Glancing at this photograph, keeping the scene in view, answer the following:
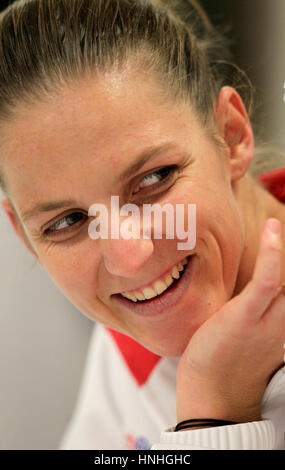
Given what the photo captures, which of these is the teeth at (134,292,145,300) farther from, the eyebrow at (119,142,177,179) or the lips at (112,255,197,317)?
the eyebrow at (119,142,177,179)

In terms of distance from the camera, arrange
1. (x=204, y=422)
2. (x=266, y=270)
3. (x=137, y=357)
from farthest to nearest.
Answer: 1. (x=137, y=357)
2. (x=204, y=422)
3. (x=266, y=270)

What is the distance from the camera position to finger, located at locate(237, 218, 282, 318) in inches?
17.6

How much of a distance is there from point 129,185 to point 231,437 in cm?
24

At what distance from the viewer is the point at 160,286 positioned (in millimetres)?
589

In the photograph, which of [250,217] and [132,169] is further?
[250,217]

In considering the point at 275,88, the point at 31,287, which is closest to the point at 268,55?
the point at 275,88

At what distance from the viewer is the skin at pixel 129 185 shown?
1.72 ft

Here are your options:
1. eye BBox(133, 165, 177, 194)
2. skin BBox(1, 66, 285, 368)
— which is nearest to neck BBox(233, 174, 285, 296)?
skin BBox(1, 66, 285, 368)

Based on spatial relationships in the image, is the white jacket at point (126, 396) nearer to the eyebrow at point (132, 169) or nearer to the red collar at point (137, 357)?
the red collar at point (137, 357)

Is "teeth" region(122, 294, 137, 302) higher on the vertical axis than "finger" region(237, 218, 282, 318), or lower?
higher

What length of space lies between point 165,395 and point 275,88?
0.43m

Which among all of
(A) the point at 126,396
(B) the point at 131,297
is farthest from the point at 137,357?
(B) the point at 131,297

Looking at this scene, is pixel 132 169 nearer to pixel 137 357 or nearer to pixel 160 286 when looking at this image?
pixel 160 286

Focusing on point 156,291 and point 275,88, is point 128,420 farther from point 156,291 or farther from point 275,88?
point 275,88
